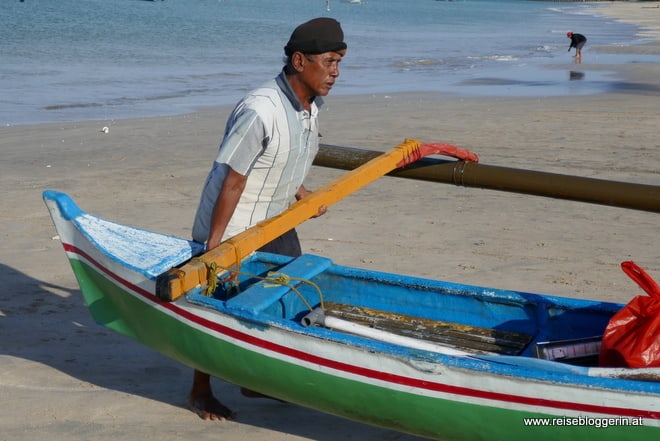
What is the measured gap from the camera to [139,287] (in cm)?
418

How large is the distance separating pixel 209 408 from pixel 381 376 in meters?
1.15

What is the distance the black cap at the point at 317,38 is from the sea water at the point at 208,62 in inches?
412

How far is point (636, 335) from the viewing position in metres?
3.50

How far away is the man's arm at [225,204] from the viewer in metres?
3.98

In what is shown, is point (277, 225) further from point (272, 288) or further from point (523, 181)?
point (523, 181)

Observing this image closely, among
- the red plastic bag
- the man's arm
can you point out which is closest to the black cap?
the man's arm

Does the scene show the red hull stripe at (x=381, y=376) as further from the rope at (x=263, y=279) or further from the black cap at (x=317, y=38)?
the black cap at (x=317, y=38)

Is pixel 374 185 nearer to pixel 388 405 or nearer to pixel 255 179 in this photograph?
pixel 255 179

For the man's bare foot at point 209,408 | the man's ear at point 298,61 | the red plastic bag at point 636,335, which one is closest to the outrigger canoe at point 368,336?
the red plastic bag at point 636,335

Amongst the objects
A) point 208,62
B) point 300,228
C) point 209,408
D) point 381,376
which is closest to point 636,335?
point 381,376

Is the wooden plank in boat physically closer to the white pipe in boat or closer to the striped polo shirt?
the white pipe in boat

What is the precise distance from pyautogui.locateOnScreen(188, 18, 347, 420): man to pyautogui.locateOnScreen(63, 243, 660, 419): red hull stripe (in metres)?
0.35

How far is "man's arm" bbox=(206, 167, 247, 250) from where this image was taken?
3.98m

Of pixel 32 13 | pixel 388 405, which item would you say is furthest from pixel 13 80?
pixel 32 13
